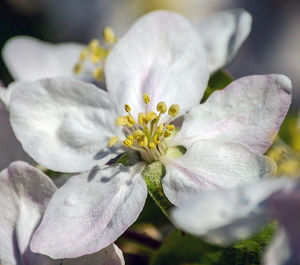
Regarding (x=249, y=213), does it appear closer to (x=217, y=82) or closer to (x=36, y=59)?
(x=217, y=82)

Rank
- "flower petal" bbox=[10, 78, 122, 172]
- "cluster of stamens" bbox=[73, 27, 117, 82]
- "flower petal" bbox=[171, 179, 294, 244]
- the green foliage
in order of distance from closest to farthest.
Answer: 1. "flower petal" bbox=[171, 179, 294, 244]
2. the green foliage
3. "flower petal" bbox=[10, 78, 122, 172]
4. "cluster of stamens" bbox=[73, 27, 117, 82]

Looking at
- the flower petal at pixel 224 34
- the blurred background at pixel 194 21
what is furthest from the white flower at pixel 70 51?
the blurred background at pixel 194 21

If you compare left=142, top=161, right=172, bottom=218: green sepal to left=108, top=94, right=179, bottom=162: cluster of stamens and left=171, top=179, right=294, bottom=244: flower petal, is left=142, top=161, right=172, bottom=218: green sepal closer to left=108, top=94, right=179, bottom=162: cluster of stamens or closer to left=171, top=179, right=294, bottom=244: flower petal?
left=108, top=94, right=179, bottom=162: cluster of stamens

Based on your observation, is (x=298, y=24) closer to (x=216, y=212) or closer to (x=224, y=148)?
(x=224, y=148)

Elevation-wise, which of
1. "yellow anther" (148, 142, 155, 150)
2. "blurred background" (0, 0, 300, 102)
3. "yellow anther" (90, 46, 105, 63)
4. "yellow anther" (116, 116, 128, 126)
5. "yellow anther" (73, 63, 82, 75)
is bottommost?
"blurred background" (0, 0, 300, 102)

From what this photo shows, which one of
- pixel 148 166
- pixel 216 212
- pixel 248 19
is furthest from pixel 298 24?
pixel 216 212

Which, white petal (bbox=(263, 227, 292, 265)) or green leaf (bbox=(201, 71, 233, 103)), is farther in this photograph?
green leaf (bbox=(201, 71, 233, 103))

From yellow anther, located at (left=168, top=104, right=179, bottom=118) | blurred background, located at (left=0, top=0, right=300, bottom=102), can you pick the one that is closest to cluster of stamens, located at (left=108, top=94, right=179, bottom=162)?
yellow anther, located at (left=168, top=104, right=179, bottom=118)

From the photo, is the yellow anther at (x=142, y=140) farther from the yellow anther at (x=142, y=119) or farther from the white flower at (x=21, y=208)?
the white flower at (x=21, y=208)
